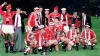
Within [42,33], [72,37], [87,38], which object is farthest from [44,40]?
[87,38]

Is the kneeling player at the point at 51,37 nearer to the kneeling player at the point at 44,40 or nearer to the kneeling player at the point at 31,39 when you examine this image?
the kneeling player at the point at 44,40

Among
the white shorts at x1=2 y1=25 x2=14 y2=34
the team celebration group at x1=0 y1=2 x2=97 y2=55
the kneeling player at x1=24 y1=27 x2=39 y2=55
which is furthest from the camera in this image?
the white shorts at x1=2 y1=25 x2=14 y2=34

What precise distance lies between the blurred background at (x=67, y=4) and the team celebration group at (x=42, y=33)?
738 cm

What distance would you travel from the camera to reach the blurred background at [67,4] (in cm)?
2141

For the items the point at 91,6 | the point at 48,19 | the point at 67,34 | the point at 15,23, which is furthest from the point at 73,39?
the point at 91,6

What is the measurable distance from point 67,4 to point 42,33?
10623 millimetres

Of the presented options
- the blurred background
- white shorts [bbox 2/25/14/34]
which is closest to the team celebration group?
white shorts [bbox 2/25/14/34]

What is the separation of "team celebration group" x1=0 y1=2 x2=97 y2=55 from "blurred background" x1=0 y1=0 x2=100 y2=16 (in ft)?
24.2

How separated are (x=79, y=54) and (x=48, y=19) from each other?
7.07 feet

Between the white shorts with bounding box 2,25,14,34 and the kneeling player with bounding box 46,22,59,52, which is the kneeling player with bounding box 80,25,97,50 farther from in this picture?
the white shorts with bounding box 2,25,14,34

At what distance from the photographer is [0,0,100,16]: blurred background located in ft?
70.2

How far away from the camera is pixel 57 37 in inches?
513

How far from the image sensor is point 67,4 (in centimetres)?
2280

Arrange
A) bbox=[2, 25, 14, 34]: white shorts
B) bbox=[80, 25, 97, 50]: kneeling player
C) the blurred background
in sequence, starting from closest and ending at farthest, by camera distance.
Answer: bbox=[2, 25, 14, 34]: white shorts → bbox=[80, 25, 97, 50]: kneeling player → the blurred background
